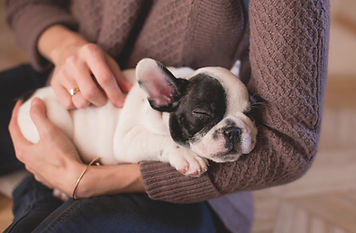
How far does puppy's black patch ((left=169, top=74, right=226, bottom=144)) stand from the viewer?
728 mm

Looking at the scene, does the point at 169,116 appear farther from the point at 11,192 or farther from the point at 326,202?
the point at 326,202

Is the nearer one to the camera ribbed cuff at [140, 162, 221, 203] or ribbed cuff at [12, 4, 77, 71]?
ribbed cuff at [140, 162, 221, 203]

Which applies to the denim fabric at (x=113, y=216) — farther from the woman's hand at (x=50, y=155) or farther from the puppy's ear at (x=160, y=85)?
the puppy's ear at (x=160, y=85)

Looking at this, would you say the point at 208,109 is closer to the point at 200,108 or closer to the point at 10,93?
the point at 200,108

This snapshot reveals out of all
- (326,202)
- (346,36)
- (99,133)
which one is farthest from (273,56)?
(346,36)

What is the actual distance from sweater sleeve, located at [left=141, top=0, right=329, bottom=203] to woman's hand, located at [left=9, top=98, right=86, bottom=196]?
184 millimetres

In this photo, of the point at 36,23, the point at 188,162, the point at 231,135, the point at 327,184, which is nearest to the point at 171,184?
the point at 188,162

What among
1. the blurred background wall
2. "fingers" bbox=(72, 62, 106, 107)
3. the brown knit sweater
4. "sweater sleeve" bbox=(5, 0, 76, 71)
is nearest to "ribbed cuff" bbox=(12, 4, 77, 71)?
"sweater sleeve" bbox=(5, 0, 76, 71)

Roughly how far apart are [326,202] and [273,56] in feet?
2.67

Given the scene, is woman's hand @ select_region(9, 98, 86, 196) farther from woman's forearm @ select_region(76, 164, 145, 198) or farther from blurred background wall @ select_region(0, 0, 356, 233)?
blurred background wall @ select_region(0, 0, 356, 233)

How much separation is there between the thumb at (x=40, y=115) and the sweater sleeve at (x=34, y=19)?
0.25 m

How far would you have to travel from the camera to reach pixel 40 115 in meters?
0.92

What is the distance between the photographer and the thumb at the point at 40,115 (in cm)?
90

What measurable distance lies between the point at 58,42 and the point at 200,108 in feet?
1.79
